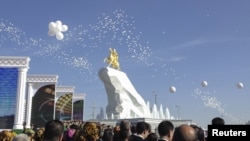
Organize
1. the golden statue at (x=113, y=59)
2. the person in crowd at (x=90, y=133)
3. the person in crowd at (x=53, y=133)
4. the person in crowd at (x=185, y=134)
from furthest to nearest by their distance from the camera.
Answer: the golden statue at (x=113, y=59)
the person in crowd at (x=90, y=133)
the person in crowd at (x=53, y=133)
the person in crowd at (x=185, y=134)

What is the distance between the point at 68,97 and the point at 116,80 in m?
10.2

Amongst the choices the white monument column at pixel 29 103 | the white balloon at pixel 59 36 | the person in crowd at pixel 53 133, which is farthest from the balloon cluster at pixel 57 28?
the person in crowd at pixel 53 133

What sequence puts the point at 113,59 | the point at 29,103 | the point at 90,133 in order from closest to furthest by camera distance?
the point at 90,133 < the point at 29,103 < the point at 113,59

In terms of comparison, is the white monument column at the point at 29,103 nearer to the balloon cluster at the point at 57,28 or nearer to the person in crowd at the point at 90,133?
the balloon cluster at the point at 57,28

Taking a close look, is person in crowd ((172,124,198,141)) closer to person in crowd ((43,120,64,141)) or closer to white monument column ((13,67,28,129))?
person in crowd ((43,120,64,141))

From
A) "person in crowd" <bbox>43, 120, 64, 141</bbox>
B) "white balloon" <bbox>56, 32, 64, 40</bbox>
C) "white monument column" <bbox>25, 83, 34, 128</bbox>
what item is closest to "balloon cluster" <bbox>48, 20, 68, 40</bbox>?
"white balloon" <bbox>56, 32, 64, 40</bbox>

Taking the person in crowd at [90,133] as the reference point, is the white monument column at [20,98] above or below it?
above

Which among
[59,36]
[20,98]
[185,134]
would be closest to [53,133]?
[185,134]

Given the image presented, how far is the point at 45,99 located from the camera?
34500 mm

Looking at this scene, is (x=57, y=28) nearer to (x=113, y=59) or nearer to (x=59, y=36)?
(x=59, y=36)

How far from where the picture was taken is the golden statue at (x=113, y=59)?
55.2 meters

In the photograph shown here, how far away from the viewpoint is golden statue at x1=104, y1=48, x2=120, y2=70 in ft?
181

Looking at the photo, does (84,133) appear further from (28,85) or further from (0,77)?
(28,85)

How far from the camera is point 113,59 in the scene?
55688 mm
